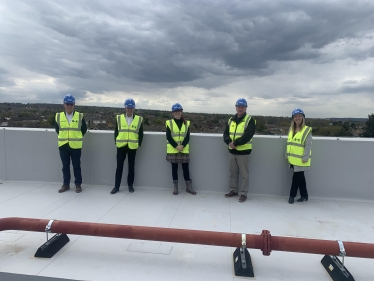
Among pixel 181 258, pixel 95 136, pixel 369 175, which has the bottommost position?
pixel 181 258

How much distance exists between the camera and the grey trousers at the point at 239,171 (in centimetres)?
502

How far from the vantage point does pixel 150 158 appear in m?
5.71

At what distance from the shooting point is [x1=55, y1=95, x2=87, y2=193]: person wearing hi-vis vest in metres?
5.35

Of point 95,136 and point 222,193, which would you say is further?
point 95,136

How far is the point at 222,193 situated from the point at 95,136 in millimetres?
2714

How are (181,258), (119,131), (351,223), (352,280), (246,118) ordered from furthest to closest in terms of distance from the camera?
(119,131) < (246,118) < (351,223) < (181,258) < (352,280)

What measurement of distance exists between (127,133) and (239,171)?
83.3 inches

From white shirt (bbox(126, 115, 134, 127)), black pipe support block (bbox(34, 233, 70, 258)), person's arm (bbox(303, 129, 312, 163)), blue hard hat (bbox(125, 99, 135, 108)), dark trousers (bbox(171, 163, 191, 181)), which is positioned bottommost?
black pipe support block (bbox(34, 233, 70, 258))

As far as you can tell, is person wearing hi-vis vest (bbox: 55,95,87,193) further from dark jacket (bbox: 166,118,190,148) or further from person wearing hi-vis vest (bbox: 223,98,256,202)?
person wearing hi-vis vest (bbox: 223,98,256,202)

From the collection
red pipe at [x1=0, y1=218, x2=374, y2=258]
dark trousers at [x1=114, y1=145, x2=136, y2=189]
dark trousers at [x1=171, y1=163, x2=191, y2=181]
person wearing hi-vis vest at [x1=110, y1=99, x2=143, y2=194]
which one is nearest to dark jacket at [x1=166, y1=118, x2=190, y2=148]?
dark trousers at [x1=171, y1=163, x2=191, y2=181]

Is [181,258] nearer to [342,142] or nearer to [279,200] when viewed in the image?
[279,200]

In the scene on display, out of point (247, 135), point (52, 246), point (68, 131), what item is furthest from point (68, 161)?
point (247, 135)

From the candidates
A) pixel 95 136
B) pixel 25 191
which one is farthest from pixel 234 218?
pixel 25 191

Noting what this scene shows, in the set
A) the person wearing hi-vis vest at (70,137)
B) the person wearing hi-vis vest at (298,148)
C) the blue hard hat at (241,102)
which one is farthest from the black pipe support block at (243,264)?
the person wearing hi-vis vest at (70,137)
